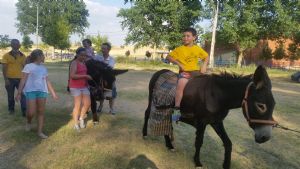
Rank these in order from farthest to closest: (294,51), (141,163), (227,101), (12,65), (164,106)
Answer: (294,51), (12,65), (164,106), (141,163), (227,101)

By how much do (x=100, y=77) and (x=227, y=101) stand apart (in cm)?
338

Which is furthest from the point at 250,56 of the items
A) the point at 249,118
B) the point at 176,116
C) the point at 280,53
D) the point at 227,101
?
the point at 249,118

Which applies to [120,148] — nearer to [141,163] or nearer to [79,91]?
[141,163]

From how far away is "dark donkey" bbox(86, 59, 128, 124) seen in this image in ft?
25.5

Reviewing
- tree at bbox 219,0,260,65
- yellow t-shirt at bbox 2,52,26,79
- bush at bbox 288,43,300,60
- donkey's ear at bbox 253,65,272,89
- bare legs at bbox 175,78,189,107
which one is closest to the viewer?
donkey's ear at bbox 253,65,272,89

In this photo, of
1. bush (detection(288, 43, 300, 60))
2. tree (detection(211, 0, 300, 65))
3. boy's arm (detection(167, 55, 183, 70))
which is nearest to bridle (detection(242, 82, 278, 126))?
boy's arm (detection(167, 55, 183, 70))

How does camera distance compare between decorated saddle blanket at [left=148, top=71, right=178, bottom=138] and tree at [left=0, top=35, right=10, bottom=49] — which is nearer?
decorated saddle blanket at [left=148, top=71, right=178, bottom=138]

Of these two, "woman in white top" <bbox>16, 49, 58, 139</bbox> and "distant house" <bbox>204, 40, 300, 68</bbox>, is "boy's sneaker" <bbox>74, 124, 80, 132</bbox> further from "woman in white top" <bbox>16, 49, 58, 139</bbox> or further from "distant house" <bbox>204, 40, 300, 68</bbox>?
"distant house" <bbox>204, 40, 300, 68</bbox>

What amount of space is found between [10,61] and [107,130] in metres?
3.25

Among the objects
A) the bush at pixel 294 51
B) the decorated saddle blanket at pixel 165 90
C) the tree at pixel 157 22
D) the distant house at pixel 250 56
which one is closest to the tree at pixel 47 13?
the tree at pixel 157 22

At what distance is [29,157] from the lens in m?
5.82

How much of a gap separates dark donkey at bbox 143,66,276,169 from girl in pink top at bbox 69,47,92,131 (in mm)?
2567

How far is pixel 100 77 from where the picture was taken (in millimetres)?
7812

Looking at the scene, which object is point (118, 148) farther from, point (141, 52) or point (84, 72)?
point (141, 52)
